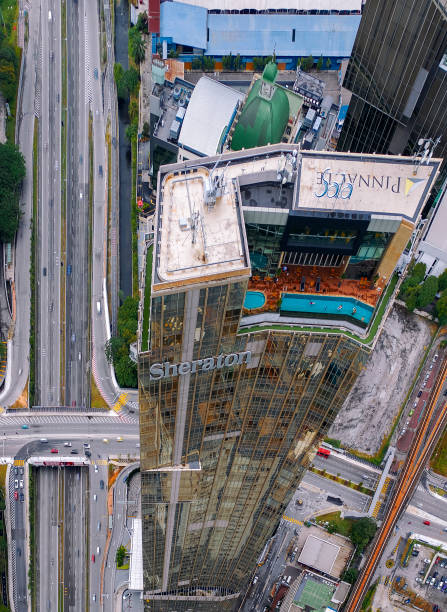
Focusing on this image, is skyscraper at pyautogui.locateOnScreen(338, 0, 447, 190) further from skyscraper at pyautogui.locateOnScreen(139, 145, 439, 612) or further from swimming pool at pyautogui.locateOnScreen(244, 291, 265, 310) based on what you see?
swimming pool at pyautogui.locateOnScreen(244, 291, 265, 310)

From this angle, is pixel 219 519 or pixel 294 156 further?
pixel 219 519

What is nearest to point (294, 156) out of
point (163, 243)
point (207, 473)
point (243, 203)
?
point (243, 203)

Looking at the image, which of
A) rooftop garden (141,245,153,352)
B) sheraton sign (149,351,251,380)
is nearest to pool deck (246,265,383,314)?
sheraton sign (149,351,251,380)

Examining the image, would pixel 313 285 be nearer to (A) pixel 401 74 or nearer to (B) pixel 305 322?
(B) pixel 305 322

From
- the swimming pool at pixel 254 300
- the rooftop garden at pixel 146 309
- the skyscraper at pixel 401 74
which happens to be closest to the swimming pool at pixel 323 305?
the swimming pool at pixel 254 300

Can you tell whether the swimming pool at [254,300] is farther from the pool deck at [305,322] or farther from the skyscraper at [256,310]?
the pool deck at [305,322]

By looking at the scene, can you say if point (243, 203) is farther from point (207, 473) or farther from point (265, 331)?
point (207, 473)

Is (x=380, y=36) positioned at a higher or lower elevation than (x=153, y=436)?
higher
